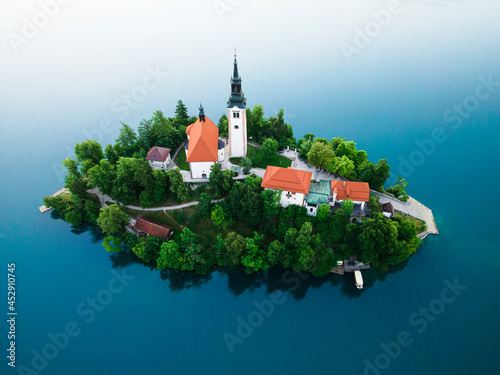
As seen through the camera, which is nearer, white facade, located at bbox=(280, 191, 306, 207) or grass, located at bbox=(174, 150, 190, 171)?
white facade, located at bbox=(280, 191, 306, 207)

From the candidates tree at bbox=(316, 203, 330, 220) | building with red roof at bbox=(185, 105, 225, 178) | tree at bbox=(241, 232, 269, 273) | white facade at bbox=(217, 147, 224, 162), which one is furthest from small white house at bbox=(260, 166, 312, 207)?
white facade at bbox=(217, 147, 224, 162)

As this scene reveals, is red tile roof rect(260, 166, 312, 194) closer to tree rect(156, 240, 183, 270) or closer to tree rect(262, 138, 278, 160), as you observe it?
tree rect(262, 138, 278, 160)

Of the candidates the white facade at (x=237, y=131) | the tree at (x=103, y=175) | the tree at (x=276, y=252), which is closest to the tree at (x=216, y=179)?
the white facade at (x=237, y=131)

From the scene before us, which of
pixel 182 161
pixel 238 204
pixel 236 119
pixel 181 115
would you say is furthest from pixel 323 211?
pixel 181 115

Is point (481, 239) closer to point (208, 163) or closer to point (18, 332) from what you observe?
point (208, 163)

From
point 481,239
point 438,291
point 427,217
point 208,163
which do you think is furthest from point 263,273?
point 481,239

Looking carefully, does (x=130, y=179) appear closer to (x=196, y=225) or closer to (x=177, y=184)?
(x=177, y=184)

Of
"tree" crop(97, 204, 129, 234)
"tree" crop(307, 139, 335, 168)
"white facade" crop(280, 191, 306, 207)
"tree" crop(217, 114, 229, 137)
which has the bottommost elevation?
"tree" crop(97, 204, 129, 234)
